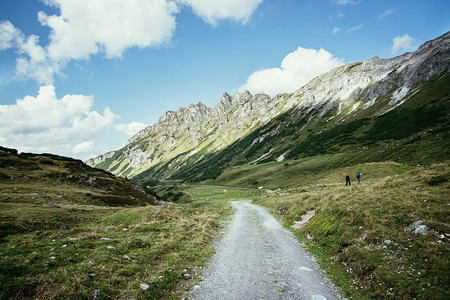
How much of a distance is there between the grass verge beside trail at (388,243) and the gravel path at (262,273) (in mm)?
1309

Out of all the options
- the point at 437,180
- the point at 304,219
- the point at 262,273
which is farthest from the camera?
the point at 304,219

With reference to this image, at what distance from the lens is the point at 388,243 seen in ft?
39.9

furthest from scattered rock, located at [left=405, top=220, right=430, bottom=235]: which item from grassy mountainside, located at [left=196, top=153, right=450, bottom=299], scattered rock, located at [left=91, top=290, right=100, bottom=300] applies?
scattered rock, located at [left=91, top=290, right=100, bottom=300]

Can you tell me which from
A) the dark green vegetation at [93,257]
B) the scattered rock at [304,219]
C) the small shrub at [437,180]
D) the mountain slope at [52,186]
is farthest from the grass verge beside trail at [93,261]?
the small shrub at [437,180]

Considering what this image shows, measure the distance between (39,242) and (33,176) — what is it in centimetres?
4137

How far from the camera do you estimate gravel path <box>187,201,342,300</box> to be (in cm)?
962

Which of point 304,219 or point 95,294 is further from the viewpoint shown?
point 304,219

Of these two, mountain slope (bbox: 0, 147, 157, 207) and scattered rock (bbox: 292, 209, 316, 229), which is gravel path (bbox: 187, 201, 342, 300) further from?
mountain slope (bbox: 0, 147, 157, 207)

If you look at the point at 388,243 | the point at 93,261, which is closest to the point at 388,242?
the point at 388,243

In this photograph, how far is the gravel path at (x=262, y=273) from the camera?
9.62m

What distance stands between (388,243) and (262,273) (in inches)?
301

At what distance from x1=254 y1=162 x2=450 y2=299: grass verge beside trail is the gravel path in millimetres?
1309

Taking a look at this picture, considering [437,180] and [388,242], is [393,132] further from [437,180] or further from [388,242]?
[388,242]

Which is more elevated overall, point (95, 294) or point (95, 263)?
point (95, 263)
